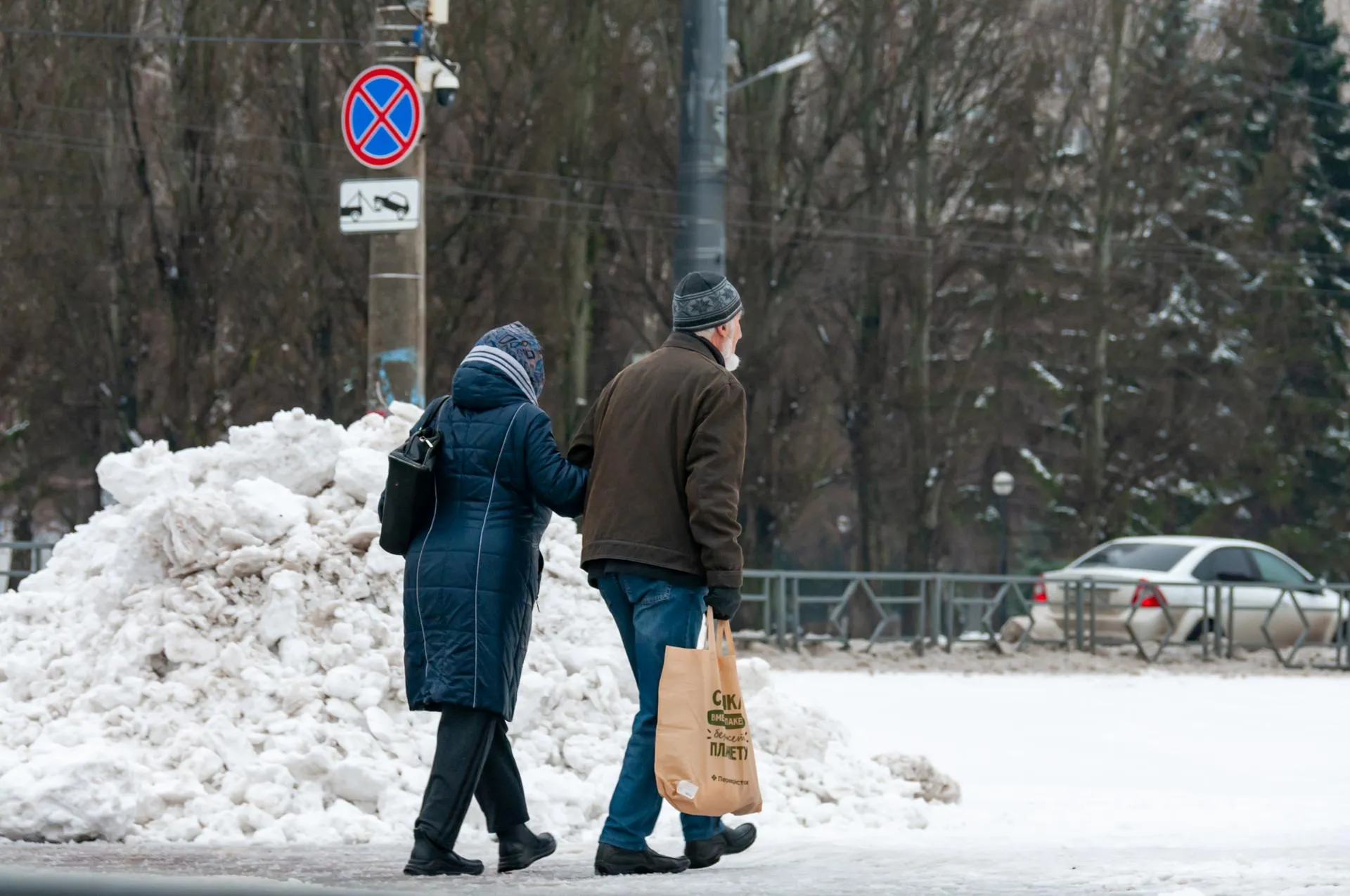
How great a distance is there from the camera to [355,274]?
26234 mm

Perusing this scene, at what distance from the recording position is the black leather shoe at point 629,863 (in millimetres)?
6188

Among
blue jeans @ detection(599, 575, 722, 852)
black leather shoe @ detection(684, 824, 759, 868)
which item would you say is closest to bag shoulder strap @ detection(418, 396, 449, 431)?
blue jeans @ detection(599, 575, 722, 852)

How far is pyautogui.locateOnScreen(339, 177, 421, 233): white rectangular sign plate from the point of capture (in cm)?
1088

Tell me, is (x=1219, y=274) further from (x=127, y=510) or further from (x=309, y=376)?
(x=127, y=510)

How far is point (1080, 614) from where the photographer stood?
21.0m

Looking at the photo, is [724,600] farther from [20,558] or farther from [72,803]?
[20,558]

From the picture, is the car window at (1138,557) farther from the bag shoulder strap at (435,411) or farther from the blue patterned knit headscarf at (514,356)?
the bag shoulder strap at (435,411)

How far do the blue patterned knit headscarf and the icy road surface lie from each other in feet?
4.71

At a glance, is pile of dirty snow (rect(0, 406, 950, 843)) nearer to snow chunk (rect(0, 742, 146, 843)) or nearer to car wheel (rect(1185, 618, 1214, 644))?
snow chunk (rect(0, 742, 146, 843))

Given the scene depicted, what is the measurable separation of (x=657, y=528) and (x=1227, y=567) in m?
16.7

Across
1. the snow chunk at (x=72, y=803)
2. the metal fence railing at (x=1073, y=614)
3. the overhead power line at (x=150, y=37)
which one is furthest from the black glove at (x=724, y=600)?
the overhead power line at (x=150, y=37)

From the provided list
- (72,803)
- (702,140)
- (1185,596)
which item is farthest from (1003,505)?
(72,803)

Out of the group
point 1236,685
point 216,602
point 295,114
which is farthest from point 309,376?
point 216,602

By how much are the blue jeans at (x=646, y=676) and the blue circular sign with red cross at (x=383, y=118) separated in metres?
5.23
